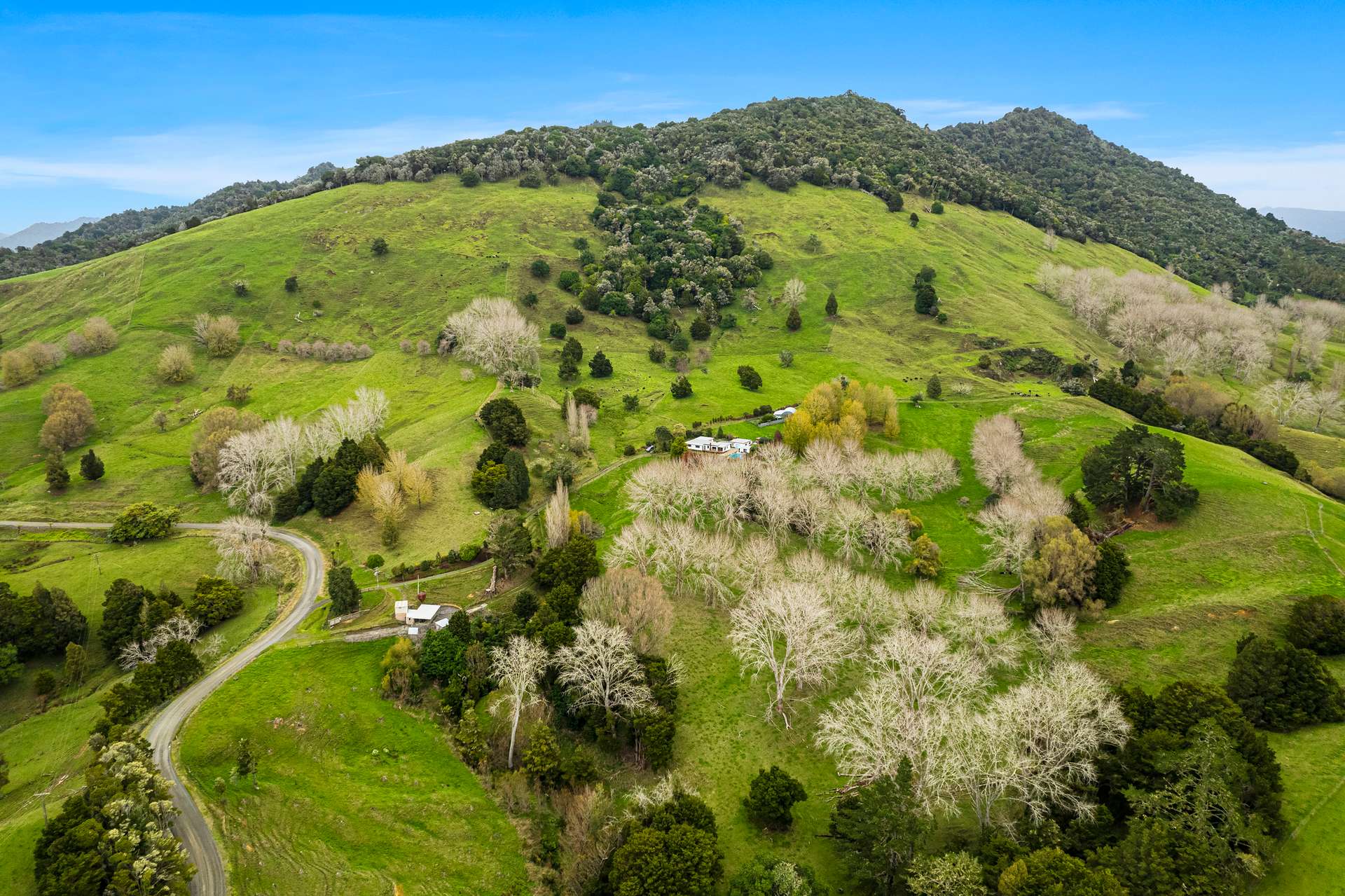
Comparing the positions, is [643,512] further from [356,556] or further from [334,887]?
[334,887]

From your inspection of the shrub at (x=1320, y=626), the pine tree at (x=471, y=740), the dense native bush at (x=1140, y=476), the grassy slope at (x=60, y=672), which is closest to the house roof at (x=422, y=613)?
the pine tree at (x=471, y=740)

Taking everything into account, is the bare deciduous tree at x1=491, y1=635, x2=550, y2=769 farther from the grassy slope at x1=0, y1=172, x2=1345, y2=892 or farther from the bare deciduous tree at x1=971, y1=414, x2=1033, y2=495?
the bare deciduous tree at x1=971, y1=414, x2=1033, y2=495

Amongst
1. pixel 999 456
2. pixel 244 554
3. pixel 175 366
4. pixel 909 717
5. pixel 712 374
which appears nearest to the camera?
pixel 909 717

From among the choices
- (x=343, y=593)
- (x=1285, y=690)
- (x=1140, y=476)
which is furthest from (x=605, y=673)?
(x=1140, y=476)

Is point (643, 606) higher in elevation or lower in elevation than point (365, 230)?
lower

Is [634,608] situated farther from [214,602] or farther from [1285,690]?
[1285,690]

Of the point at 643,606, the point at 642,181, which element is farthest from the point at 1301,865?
the point at 642,181
